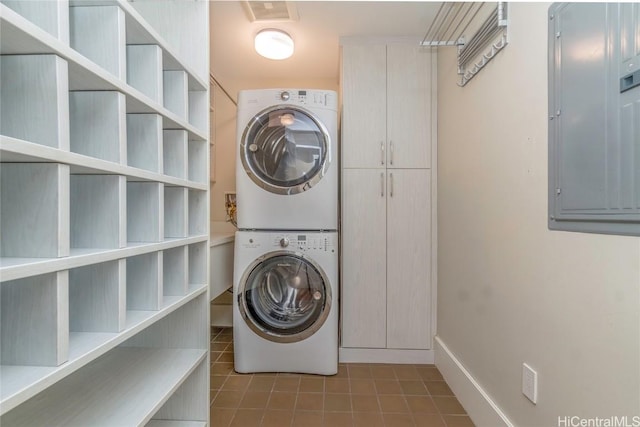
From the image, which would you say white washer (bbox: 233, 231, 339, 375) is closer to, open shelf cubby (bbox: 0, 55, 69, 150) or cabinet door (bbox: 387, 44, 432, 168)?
cabinet door (bbox: 387, 44, 432, 168)

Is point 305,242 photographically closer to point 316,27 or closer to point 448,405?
point 448,405

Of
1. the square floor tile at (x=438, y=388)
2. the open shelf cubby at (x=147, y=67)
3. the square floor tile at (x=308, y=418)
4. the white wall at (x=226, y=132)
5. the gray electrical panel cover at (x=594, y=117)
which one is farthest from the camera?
the white wall at (x=226, y=132)

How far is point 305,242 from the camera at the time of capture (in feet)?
6.59

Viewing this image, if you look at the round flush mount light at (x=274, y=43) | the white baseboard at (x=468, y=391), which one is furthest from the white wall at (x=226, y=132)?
the white baseboard at (x=468, y=391)

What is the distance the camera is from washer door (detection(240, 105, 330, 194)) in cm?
202

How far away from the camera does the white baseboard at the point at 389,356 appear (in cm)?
215

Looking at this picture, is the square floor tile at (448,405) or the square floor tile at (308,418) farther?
the square floor tile at (448,405)

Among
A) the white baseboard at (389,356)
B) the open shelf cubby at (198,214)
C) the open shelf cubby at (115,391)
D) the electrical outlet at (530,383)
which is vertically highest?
the open shelf cubby at (198,214)

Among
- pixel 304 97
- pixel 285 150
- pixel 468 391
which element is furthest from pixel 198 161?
pixel 468 391

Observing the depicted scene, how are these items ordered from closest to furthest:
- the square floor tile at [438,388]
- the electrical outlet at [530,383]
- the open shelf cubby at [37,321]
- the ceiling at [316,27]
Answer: the open shelf cubby at [37,321], the electrical outlet at [530,383], the square floor tile at [438,388], the ceiling at [316,27]

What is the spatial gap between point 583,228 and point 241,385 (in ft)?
5.98

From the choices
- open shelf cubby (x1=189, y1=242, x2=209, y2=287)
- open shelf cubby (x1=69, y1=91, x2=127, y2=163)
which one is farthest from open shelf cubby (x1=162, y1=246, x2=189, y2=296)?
open shelf cubby (x1=69, y1=91, x2=127, y2=163)

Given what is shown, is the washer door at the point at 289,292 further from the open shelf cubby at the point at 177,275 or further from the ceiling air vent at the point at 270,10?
the ceiling air vent at the point at 270,10

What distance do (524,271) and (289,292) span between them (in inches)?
54.1
